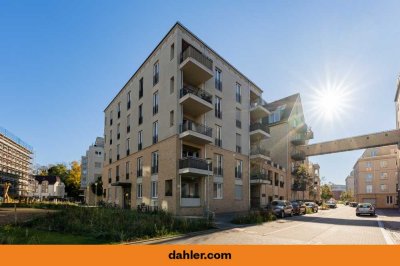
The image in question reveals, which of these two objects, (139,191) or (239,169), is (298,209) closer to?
(239,169)

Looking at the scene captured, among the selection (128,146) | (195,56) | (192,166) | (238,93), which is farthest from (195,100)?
(128,146)

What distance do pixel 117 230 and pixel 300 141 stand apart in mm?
43002

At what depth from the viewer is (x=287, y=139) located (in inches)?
1841

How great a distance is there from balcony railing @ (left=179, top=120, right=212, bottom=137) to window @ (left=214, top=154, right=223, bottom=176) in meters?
3.23

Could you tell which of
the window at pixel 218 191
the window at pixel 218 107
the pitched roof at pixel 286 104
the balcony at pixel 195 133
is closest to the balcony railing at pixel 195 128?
the balcony at pixel 195 133

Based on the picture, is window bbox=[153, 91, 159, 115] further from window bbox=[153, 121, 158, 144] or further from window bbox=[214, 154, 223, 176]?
window bbox=[214, 154, 223, 176]

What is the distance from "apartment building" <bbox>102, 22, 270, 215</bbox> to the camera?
961 inches

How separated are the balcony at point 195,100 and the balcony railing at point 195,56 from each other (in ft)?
8.28

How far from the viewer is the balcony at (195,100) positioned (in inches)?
949

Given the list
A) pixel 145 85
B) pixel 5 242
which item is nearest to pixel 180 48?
pixel 145 85

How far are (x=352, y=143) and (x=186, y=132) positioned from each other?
101 ft

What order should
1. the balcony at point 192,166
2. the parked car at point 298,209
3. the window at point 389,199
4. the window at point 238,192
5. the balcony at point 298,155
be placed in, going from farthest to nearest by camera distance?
the window at point 389,199 < the balcony at point 298,155 < the window at point 238,192 < the parked car at point 298,209 < the balcony at point 192,166

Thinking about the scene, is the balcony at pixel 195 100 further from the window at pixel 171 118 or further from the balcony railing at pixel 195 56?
the balcony railing at pixel 195 56
